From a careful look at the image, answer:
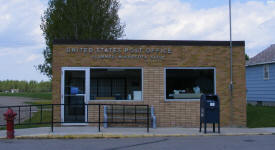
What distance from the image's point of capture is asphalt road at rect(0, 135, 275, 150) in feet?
32.5

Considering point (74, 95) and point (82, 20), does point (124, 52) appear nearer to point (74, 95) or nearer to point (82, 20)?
point (74, 95)

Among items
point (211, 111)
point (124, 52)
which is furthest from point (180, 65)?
point (211, 111)

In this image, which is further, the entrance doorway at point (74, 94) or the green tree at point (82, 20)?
the green tree at point (82, 20)

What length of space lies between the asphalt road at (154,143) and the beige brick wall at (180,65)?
267 cm

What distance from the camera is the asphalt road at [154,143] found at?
991 centimetres

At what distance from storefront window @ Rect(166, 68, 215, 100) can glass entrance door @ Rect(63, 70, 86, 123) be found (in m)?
3.51

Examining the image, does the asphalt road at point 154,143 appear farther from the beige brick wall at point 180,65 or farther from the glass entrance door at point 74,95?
the glass entrance door at point 74,95

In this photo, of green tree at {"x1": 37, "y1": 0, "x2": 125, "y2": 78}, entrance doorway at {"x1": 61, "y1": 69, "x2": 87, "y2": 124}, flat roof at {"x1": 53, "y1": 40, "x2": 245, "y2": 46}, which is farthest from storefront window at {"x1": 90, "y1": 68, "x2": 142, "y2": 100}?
green tree at {"x1": 37, "y1": 0, "x2": 125, "y2": 78}

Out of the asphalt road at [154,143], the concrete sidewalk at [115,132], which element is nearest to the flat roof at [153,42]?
the concrete sidewalk at [115,132]

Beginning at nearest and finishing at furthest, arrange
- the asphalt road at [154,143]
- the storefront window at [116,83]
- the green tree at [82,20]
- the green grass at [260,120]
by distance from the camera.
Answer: the asphalt road at [154,143], the storefront window at [116,83], the green grass at [260,120], the green tree at [82,20]

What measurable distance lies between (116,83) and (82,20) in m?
14.6

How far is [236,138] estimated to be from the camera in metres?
11.9

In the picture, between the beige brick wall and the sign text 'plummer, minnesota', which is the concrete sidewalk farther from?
the sign text 'plummer, minnesota'

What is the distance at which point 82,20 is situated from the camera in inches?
1133
